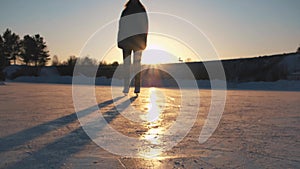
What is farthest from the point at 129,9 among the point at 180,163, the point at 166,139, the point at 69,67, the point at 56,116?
the point at 69,67

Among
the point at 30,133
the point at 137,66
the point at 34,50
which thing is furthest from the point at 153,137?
the point at 34,50

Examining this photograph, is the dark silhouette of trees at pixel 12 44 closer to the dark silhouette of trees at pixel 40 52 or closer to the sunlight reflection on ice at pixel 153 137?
the dark silhouette of trees at pixel 40 52

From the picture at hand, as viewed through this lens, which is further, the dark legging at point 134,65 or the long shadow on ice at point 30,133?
the dark legging at point 134,65

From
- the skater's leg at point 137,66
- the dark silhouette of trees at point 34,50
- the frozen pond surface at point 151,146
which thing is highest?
the dark silhouette of trees at point 34,50

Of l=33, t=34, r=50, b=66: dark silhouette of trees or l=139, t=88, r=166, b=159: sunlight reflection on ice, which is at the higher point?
l=33, t=34, r=50, b=66: dark silhouette of trees

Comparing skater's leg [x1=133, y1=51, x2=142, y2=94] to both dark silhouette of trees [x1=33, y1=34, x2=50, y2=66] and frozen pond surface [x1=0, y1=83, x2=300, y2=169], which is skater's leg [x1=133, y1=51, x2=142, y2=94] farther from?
dark silhouette of trees [x1=33, y1=34, x2=50, y2=66]

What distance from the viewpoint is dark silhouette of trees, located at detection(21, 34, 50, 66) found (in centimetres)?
3206

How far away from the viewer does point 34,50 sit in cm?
3234

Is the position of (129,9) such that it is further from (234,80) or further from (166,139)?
(234,80)

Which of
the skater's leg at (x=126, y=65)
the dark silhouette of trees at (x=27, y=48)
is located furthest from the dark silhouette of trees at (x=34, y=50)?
the skater's leg at (x=126, y=65)

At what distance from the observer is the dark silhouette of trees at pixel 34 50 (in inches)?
1262

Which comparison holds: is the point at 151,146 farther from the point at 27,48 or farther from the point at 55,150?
the point at 27,48

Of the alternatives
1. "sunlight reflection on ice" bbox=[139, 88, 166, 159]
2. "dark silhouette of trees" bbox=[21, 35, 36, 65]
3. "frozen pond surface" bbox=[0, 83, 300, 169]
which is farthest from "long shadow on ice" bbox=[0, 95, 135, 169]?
"dark silhouette of trees" bbox=[21, 35, 36, 65]

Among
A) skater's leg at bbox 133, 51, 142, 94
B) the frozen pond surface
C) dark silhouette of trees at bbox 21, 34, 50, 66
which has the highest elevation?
dark silhouette of trees at bbox 21, 34, 50, 66
